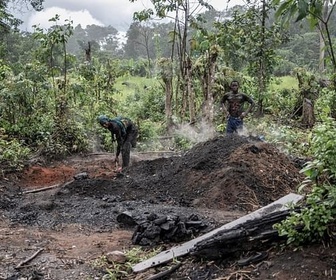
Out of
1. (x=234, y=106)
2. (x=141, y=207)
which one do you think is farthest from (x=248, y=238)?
(x=234, y=106)

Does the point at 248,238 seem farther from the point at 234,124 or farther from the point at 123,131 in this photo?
the point at 234,124

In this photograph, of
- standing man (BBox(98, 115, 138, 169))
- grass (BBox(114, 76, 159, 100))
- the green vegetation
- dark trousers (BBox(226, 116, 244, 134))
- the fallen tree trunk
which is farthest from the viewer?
grass (BBox(114, 76, 159, 100))

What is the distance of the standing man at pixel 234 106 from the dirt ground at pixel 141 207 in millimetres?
1331

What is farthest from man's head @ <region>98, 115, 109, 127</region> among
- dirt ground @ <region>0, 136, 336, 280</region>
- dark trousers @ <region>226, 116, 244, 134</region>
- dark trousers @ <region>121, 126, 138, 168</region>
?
dark trousers @ <region>226, 116, 244, 134</region>

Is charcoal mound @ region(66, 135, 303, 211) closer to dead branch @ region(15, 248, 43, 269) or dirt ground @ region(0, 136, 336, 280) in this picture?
dirt ground @ region(0, 136, 336, 280)

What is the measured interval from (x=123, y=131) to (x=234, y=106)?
250cm

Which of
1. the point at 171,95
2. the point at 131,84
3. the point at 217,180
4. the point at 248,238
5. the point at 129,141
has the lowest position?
the point at 217,180

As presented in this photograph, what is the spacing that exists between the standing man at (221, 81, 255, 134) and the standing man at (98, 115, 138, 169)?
2.11 m

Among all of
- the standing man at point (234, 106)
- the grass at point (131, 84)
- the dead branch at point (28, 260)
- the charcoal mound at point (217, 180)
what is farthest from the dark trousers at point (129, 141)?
the grass at point (131, 84)

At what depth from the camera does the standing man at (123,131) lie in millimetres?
8851

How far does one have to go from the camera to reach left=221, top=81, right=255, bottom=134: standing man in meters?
9.80

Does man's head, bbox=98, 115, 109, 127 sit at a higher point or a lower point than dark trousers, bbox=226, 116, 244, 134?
higher

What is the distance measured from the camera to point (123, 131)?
29.7ft

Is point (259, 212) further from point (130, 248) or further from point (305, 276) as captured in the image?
point (305, 276)
